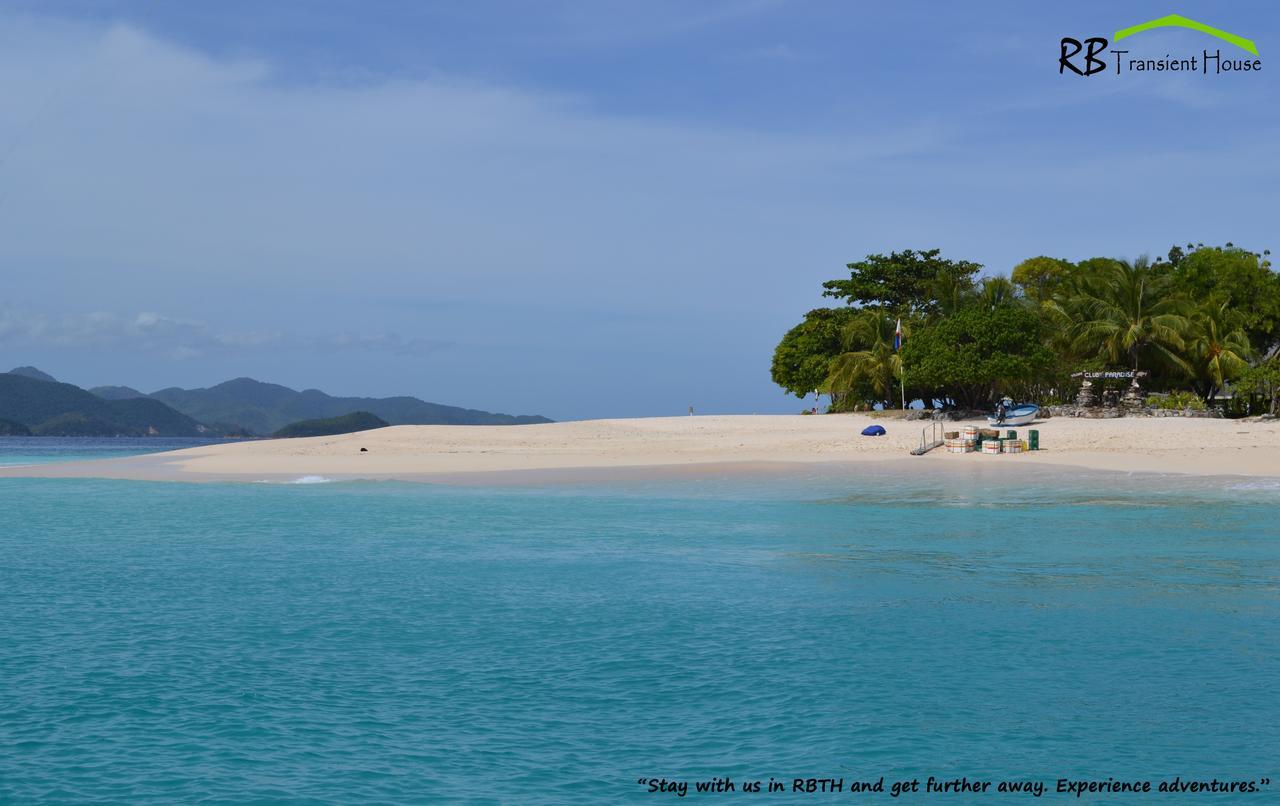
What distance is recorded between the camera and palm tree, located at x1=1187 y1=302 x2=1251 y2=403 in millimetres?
57375

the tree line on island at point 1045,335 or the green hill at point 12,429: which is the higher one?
the tree line on island at point 1045,335

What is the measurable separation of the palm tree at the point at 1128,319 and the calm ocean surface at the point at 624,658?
131ft

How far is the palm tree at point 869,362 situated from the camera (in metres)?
61.1

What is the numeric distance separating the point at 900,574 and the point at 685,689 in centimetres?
649

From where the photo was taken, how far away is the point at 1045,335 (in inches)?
2437

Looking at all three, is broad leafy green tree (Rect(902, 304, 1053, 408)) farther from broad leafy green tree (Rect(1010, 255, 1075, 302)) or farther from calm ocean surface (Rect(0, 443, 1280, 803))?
calm ocean surface (Rect(0, 443, 1280, 803))

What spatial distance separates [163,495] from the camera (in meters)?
29.8

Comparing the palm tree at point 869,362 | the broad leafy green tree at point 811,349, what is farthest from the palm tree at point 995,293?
the broad leafy green tree at point 811,349

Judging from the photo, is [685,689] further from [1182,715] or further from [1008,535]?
[1008,535]

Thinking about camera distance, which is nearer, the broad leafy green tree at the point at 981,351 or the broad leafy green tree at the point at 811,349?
the broad leafy green tree at the point at 981,351

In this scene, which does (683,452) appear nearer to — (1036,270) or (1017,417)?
(1017,417)

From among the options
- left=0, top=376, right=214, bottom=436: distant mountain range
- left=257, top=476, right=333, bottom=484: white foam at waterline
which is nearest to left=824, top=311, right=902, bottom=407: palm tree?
left=257, top=476, right=333, bottom=484: white foam at waterline

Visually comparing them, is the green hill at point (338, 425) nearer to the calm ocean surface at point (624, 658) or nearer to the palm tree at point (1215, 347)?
the palm tree at point (1215, 347)

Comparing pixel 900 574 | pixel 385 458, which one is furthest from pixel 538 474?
pixel 900 574
